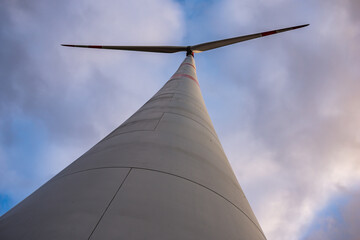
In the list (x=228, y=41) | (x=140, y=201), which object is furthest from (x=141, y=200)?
(x=228, y=41)

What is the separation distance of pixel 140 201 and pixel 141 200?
0.02 m

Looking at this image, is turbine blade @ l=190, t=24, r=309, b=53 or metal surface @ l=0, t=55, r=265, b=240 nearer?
metal surface @ l=0, t=55, r=265, b=240

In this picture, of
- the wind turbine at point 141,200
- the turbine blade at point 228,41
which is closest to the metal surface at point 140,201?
the wind turbine at point 141,200

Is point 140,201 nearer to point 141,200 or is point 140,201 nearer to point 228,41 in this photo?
point 141,200

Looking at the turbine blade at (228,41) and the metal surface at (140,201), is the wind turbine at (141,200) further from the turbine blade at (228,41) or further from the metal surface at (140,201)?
the turbine blade at (228,41)

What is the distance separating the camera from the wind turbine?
5.54 feet

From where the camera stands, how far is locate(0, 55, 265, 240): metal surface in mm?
1687

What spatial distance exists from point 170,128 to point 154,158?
3.66ft

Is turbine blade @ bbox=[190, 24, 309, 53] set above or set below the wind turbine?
above

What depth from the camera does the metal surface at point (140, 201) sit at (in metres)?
1.69

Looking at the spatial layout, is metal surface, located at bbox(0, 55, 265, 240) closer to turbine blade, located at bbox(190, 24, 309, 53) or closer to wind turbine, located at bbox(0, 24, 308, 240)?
wind turbine, located at bbox(0, 24, 308, 240)

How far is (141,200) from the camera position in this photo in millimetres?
1965

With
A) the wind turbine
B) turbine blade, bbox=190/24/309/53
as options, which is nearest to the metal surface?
the wind turbine

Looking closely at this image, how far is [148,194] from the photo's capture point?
2.05 metres
